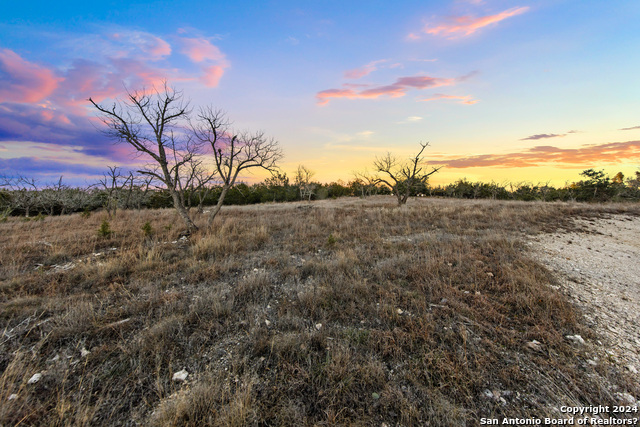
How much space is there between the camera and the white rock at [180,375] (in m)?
2.68

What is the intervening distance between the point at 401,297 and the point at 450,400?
6.63 ft

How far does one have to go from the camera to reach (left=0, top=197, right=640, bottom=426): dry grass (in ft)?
7.70

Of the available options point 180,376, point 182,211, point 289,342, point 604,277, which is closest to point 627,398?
point 289,342

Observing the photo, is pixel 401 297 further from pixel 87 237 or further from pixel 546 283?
pixel 87 237

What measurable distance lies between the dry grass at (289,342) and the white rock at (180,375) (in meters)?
0.06

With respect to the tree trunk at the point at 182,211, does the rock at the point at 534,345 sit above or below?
below

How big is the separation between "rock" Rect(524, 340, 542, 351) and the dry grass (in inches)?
3.1

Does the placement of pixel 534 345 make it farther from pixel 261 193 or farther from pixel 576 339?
pixel 261 193

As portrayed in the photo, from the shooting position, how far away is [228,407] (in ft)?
7.39

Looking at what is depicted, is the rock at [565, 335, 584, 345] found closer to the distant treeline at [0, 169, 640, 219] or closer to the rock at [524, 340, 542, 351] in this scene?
the rock at [524, 340, 542, 351]

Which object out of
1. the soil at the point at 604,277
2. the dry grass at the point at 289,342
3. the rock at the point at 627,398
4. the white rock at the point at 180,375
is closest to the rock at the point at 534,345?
the dry grass at the point at 289,342

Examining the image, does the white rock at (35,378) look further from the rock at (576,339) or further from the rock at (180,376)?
the rock at (576,339)

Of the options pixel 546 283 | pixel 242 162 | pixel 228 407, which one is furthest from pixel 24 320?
pixel 546 283

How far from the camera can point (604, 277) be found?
5.56 meters
